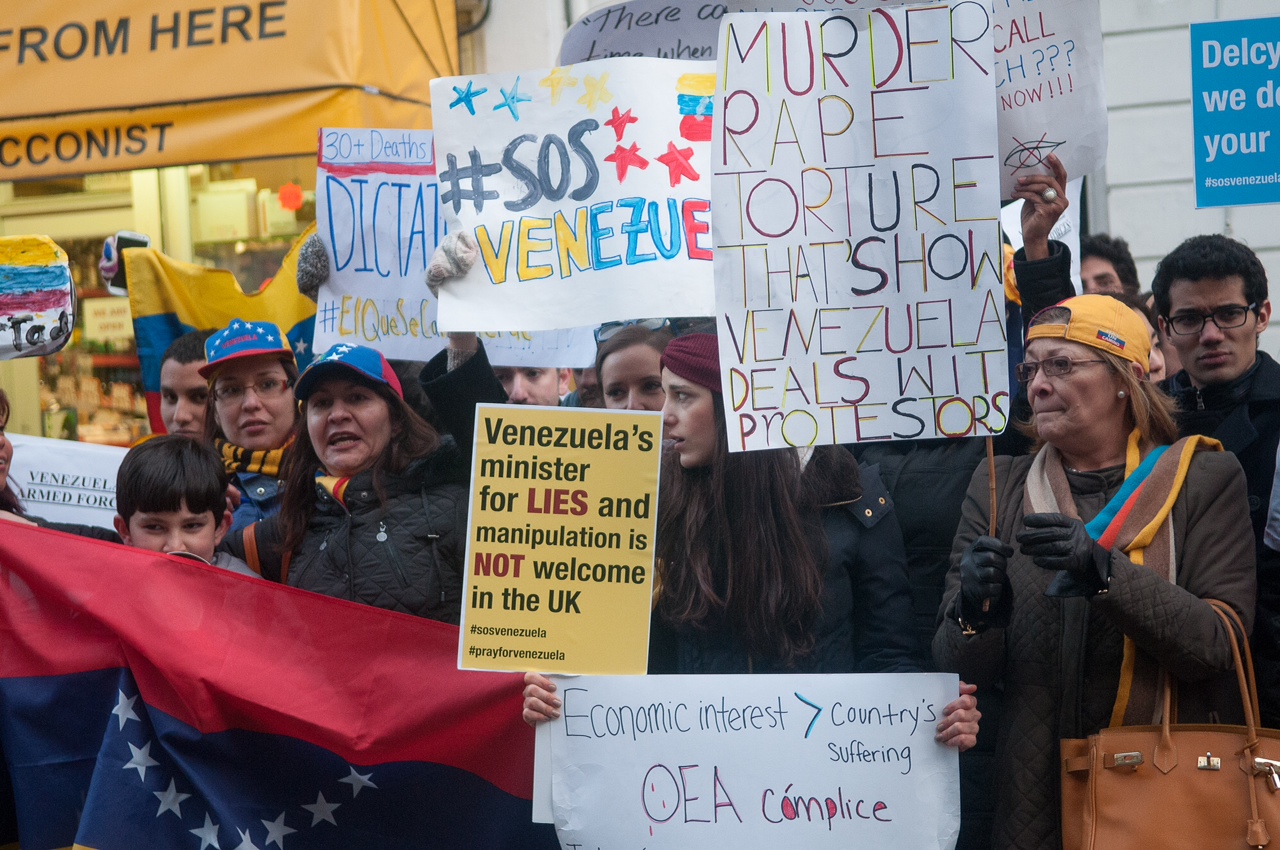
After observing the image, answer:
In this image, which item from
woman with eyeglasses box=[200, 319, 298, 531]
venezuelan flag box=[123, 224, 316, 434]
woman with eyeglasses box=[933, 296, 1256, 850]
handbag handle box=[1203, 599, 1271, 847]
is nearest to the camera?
handbag handle box=[1203, 599, 1271, 847]

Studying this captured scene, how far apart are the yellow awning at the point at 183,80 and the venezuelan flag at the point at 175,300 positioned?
1.42 metres

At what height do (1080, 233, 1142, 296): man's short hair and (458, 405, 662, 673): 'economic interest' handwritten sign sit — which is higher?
(1080, 233, 1142, 296): man's short hair

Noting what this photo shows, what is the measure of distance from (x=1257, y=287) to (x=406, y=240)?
2.69 meters

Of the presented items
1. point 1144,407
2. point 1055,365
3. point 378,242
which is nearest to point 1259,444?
point 1144,407

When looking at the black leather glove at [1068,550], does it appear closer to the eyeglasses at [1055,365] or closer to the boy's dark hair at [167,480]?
the eyeglasses at [1055,365]

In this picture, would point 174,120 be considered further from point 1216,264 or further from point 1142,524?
point 1142,524

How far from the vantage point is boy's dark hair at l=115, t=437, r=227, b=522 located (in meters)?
3.67

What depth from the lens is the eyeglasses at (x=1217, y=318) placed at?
3.74m

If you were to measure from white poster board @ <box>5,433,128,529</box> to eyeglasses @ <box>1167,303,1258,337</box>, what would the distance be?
12.1ft

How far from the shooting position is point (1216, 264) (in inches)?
148

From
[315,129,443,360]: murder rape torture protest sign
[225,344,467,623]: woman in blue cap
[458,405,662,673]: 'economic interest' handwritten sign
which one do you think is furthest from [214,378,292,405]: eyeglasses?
[458,405,662,673]: 'economic interest' handwritten sign

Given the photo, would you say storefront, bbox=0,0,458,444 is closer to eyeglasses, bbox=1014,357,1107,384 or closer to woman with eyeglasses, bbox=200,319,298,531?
woman with eyeglasses, bbox=200,319,298,531

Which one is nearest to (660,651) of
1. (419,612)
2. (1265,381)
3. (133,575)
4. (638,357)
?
(419,612)

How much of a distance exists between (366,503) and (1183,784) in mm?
2088
